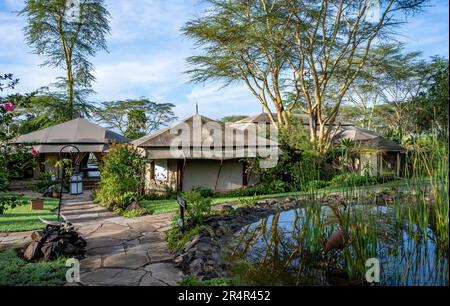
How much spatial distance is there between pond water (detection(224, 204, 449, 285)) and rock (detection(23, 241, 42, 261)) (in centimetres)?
236

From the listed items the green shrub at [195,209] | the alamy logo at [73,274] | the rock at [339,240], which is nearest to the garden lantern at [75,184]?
the green shrub at [195,209]

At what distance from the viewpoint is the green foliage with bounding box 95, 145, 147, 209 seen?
8219mm

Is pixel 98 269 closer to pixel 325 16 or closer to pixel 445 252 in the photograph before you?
pixel 445 252

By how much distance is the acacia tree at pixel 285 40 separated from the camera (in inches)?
538

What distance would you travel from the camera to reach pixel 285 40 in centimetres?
1395

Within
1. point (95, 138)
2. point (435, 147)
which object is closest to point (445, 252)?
point (435, 147)

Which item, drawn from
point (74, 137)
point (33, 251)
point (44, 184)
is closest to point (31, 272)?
point (33, 251)

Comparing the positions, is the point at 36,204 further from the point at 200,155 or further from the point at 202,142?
the point at 202,142

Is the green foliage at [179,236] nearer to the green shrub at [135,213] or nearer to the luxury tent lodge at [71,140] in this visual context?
the green shrub at [135,213]

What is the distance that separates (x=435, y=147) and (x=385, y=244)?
1.44m

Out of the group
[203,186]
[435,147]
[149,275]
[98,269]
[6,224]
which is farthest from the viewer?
[203,186]

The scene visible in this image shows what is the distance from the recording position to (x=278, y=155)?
13164 mm

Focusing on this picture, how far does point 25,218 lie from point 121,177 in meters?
2.50

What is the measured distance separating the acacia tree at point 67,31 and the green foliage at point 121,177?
9.55 metres
